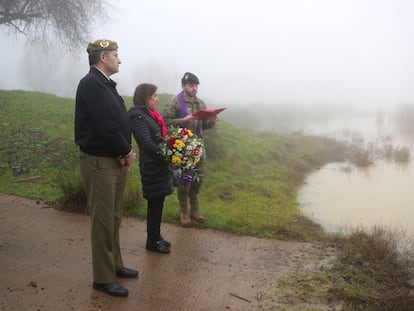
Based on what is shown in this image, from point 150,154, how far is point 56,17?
13105 mm

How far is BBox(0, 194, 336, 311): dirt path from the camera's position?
3.72 m

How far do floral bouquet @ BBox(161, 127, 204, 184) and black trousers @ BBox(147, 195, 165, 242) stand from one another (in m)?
0.39

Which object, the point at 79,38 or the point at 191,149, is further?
the point at 79,38

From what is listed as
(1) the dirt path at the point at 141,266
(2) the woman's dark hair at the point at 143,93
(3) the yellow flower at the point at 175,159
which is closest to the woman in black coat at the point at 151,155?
(2) the woman's dark hair at the point at 143,93

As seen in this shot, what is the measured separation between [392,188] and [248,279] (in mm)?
7621

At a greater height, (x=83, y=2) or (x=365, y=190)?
(x=83, y=2)

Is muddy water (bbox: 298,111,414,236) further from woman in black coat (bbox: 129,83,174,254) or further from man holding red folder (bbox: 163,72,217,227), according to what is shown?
woman in black coat (bbox: 129,83,174,254)

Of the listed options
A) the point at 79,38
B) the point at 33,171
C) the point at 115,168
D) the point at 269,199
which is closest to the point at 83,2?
the point at 79,38

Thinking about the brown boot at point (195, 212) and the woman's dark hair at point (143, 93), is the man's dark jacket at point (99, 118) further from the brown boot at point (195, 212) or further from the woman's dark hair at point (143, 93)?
the brown boot at point (195, 212)

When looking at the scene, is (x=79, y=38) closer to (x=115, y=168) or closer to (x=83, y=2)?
(x=83, y=2)

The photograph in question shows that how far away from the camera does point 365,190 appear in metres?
10.4

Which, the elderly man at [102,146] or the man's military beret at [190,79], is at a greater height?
the man's military beret at [190,79]

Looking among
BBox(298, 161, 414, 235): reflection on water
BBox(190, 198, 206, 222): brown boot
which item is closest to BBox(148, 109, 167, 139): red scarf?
BBox(190, 198, 206, 222): brown boot

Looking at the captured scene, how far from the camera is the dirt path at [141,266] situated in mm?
3725
